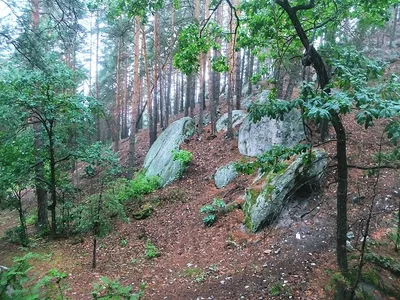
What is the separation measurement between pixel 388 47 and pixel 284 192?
23985mm

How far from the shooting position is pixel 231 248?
A: 7.37 metres

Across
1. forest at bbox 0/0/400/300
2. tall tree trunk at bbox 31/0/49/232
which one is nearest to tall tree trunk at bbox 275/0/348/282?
forest at bbox 0/0/400/300

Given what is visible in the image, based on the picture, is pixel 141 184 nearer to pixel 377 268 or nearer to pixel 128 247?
pixel 128 247

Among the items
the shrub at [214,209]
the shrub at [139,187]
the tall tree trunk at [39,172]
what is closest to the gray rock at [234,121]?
the shrub at [139,187]

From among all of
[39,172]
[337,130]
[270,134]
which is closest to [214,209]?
[270,134]

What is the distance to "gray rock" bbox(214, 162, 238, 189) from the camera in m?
10.7

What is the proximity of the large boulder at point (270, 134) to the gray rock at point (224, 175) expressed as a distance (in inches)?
44.7

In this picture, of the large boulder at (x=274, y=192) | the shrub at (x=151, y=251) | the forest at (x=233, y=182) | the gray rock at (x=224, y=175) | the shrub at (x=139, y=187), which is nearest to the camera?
the forest at (x=233, y=182)

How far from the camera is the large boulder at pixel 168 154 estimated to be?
1267 cm

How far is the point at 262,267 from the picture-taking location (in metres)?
6.22

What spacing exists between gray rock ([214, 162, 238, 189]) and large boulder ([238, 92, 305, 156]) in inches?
44.7

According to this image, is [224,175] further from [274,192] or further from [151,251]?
[151,251]

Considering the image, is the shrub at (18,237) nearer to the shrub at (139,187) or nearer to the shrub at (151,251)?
the shrub at (139,187)

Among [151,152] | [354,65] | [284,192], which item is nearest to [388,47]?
[151,152]
